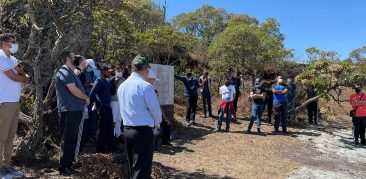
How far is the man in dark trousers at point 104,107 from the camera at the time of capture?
25.0 feet

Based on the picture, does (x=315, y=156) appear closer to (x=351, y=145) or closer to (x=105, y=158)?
(x=351, y=145)

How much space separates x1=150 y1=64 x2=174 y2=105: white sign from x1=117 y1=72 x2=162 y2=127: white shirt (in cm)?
683

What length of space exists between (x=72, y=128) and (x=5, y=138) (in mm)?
917

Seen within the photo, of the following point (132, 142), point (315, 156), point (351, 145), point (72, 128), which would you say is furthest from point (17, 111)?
point (351, 145)

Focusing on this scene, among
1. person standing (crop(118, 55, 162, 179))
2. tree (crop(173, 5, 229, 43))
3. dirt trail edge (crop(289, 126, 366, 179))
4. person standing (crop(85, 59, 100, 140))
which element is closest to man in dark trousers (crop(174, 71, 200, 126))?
dirt trail edge (crop(289, 126, 366, 179))

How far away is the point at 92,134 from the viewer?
899 cm

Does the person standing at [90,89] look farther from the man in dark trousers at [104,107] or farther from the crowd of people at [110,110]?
the man in dark trousers at [104,107]

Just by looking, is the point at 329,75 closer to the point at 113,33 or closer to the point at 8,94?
the point at 113,33

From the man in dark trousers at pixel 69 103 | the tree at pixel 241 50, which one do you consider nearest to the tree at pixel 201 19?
the tree at pixel 241 50

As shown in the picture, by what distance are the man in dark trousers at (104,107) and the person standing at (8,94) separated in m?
1.85

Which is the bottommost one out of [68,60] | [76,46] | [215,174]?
[215,174]

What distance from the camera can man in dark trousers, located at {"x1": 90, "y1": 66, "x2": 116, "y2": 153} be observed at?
7633mm

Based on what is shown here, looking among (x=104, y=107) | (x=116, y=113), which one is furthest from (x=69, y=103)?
(x=116, y=113)

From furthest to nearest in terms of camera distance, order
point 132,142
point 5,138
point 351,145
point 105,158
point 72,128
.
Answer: point 351,145 < point 105,158 < point 72,128 < point 5,138 < point 132,142
